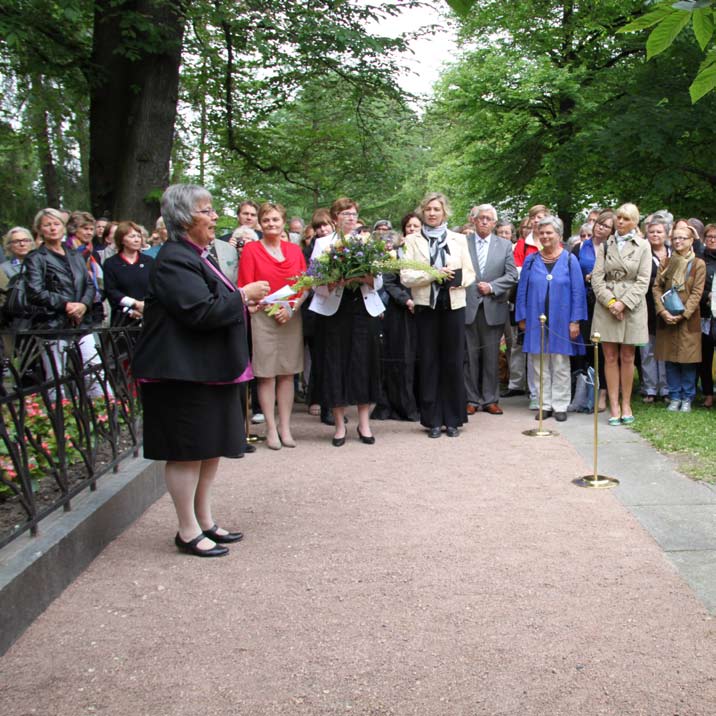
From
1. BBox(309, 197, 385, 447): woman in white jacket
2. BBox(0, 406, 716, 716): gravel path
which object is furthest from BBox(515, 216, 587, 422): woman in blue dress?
BBox(0, 406, 716, 716): gravel path

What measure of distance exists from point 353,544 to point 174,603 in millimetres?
1235

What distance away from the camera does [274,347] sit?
7699mm

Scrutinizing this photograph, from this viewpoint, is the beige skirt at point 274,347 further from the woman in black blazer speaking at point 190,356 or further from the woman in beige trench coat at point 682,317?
the woman in beige trench coat at point 682,317

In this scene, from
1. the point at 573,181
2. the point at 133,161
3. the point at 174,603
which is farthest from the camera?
the point at 573,181

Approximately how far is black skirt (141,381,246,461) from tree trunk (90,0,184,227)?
7.47m

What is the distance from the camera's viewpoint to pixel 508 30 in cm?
2102

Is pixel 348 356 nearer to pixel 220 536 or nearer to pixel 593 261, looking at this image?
pixel 220 536

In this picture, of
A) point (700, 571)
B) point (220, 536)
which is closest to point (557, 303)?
point (700, 571)

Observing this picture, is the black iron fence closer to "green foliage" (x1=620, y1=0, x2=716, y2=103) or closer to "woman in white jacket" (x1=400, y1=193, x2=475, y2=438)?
"woman in white jacket" (x1=400, y1=193, x2=475, y2=438)

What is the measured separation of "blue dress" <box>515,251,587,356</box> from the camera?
923cm

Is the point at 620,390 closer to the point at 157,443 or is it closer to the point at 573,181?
the point at 157,443

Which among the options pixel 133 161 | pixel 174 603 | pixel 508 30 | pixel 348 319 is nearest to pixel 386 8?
pixel 133 161

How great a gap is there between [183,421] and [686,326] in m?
6.56

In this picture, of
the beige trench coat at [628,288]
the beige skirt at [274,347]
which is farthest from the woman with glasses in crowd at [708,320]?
the beige skirt at [274,347]
